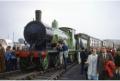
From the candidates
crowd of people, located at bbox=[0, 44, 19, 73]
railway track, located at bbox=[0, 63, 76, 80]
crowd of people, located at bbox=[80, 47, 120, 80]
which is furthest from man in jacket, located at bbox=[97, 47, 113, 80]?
crowd of people, located at bbox=[0, 44, 19, 73]

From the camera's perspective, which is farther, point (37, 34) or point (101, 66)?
point (37, 34)

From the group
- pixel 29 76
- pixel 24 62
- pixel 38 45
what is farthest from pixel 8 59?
pixel 29 76

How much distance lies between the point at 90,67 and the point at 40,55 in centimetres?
679

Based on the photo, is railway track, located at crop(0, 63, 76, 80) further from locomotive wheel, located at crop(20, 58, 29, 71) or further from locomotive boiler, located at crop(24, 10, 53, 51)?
locomotive boiler, located at crop(24, 10, 53, 51)

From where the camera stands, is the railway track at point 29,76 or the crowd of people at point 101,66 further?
the railway track at point 29,76

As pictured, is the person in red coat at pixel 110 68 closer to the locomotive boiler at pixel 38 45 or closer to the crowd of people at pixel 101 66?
the crowd of people at pixel 101 66

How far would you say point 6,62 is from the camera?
61.6 feet

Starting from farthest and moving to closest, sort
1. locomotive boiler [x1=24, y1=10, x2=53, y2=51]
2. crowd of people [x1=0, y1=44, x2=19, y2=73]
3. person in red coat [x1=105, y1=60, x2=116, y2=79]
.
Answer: locomotive boiler [x1=24, y1=10, x2=53, y2=51] → crowd of people [x1=0, y1=44, x2=19, y2=73] → person in red coat [x1=105, y1=60, x2=116, y2=79]

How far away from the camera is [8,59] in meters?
18.5

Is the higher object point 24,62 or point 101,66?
point 101,66

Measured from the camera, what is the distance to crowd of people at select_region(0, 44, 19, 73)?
57.8 ft

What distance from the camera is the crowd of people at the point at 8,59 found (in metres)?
17.6

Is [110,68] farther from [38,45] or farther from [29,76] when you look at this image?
[38,45]

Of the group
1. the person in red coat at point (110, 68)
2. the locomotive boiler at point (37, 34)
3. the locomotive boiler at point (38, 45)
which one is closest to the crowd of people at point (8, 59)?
the locomotive boiler at point (38, 45)
